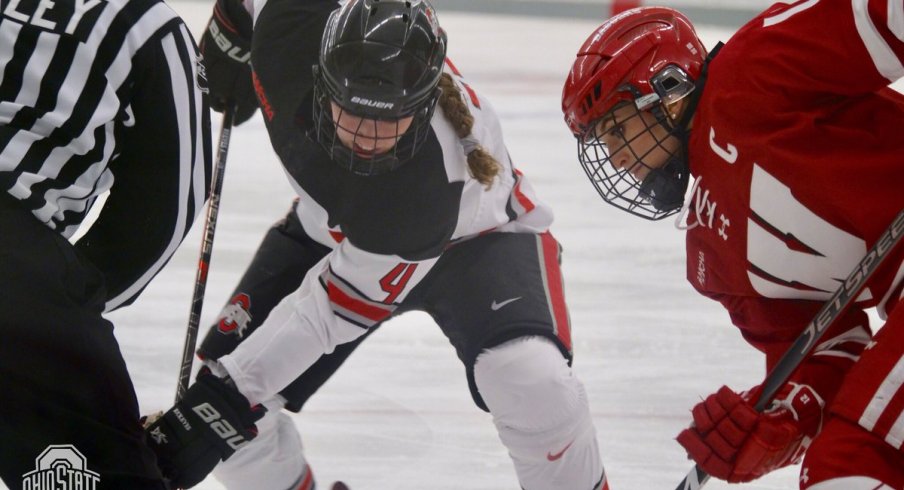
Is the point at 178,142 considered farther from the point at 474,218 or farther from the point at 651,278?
the point at 651,278

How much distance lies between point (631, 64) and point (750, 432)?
61cm

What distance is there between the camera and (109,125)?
1742mm

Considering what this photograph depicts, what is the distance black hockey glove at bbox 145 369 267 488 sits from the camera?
6.68ft

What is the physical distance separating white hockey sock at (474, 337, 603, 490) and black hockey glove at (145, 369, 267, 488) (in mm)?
444

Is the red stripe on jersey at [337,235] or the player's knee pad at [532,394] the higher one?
the red stripe on jersey at [337,235]

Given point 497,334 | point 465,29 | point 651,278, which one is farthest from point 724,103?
point 465,29

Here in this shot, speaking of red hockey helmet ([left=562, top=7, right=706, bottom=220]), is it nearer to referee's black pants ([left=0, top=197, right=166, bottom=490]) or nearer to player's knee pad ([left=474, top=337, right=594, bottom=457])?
player's knee pad ([left=474, top=337, right=594, bottom=457])

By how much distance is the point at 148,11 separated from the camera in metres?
1.79

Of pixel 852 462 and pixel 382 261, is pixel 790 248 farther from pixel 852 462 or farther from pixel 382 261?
pixel 382 261

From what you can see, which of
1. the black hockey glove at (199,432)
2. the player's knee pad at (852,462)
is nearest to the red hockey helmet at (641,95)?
the player's knee pad at (852,462)

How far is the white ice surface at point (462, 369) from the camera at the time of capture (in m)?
2.73

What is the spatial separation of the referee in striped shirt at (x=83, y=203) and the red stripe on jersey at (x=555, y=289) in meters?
0.77

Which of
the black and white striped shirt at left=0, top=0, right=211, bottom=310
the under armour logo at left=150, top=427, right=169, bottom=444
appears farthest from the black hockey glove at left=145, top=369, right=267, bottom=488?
the black and white striped shirt at left=0, top=0, right=211, bottom=310

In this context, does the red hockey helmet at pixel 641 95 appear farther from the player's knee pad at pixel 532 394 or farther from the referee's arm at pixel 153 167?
the referee's arm at pixel 153 167
